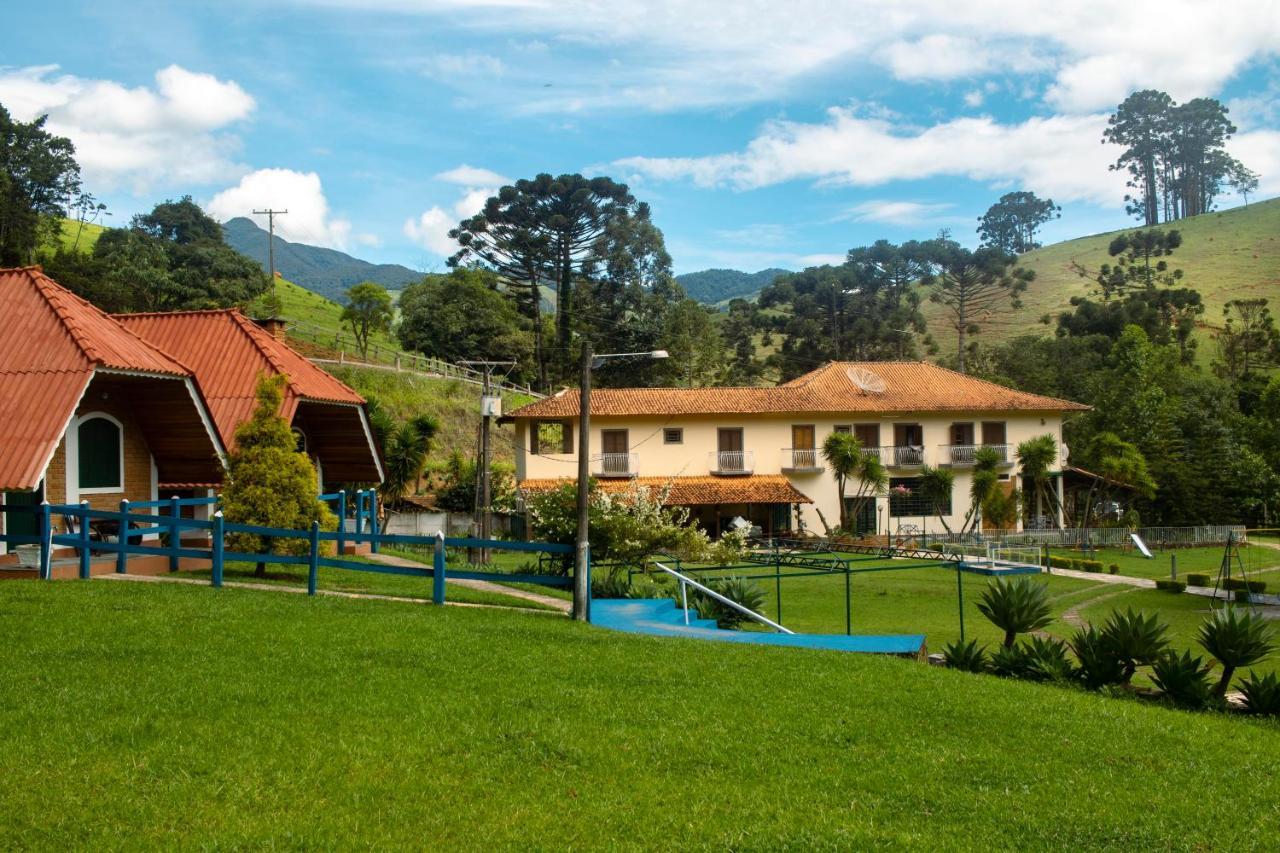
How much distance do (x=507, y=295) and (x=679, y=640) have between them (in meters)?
57.6

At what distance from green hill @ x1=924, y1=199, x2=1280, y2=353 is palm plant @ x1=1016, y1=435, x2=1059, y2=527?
43.6 meters

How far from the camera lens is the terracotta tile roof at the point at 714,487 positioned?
40.3m

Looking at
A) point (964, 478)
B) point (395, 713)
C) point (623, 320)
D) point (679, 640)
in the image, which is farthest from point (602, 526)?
point (623, 320)

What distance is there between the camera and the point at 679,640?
12.1 m

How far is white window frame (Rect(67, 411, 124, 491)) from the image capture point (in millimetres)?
17266

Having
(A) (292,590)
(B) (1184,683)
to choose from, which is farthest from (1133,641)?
(A) (292,590)

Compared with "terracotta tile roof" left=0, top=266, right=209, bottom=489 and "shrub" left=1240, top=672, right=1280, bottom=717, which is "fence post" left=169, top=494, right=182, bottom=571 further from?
"shrub" left=1240, top=672, right=1280, bottom=717

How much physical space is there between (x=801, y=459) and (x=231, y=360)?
26604mm

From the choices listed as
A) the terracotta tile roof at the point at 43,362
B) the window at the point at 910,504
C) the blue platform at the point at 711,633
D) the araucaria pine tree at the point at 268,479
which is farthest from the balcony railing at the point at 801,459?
the araucaria pine tree at the point at 268,479

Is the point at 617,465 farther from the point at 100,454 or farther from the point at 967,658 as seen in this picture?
the point at 967,658

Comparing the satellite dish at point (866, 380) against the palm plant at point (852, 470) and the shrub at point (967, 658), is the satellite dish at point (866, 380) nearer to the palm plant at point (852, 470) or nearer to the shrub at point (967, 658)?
the palm plant at point (852, 470)

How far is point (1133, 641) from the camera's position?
35.3 ft

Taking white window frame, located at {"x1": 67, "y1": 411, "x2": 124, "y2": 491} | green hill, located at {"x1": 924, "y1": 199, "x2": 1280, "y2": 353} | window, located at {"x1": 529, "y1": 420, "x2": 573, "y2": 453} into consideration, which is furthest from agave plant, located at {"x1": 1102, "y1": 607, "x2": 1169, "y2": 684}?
green hill, located at {"x1": 924, "y1": 199, "x2": 1280, "y2": 353}

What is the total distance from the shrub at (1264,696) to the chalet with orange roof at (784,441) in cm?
3018
